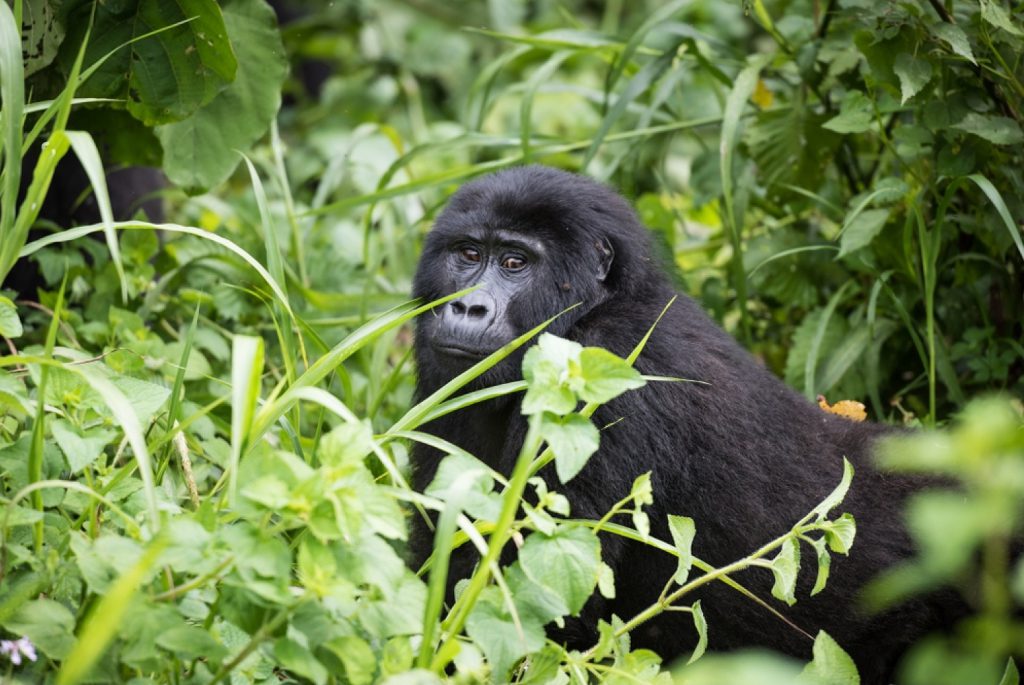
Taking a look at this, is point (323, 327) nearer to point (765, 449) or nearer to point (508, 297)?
point (508, 297)

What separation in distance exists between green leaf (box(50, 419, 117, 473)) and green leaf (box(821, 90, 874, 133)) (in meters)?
2.63

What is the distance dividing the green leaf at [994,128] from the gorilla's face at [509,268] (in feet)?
4.01

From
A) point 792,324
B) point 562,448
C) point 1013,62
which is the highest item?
point 1013,62

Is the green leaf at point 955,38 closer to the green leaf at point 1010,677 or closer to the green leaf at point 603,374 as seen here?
the green leaf at point 1010,677

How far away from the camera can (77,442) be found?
237cm

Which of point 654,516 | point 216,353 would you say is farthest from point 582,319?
point 216,353

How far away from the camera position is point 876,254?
4.39 metres

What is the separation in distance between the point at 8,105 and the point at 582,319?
67.0 inches

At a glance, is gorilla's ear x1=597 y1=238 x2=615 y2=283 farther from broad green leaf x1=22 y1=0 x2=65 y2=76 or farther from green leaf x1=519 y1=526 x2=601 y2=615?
broad green leaf x1=22 y1=0 x2=65 y2=76

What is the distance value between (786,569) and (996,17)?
196 centimetres

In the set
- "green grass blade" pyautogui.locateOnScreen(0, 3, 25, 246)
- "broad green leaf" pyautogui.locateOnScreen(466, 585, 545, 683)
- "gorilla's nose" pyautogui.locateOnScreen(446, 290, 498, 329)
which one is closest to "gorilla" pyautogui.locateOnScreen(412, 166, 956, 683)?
"gorilla's nose" pyautogui.locateOnScreen(446, 290, 498, 329)

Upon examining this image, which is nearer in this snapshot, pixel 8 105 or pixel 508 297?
pixel 8 105

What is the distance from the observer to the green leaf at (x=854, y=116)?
3900 mm

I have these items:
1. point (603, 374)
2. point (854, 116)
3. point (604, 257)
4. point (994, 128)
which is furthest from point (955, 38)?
point (603, 374)
